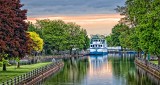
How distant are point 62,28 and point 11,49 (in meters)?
125

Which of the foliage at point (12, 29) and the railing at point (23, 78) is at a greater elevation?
the foliage at point (12, 29)

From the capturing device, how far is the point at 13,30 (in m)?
61.6

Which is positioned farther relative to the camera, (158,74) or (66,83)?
(158,74)

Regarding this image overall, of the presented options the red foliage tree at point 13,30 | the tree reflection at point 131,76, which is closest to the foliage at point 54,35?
the tree reflection at point 131,76

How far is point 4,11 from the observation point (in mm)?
54938

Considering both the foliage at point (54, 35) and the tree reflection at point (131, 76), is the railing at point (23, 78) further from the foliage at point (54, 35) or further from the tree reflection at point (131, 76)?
the foliage at point (54, 35)

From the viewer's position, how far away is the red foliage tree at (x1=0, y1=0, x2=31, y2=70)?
55156 mm

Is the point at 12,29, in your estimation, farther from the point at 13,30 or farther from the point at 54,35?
the point at 54,35

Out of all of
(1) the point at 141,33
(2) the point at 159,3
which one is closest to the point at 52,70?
(1) the point at 141,33

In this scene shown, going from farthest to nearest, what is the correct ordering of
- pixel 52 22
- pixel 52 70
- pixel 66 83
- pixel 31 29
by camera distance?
1. pixel 52 22
2. pixel 31 29
3. pixel 52 70
4. pixel 66 83

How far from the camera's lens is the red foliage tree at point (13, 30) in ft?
181

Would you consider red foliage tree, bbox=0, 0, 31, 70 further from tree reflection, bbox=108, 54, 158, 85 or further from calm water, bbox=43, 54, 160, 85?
tree reflection, bbox=108, 54, 158, 85

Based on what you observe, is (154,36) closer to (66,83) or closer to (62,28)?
(66,83)

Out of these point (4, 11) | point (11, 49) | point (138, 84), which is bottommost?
point (138, 84)
